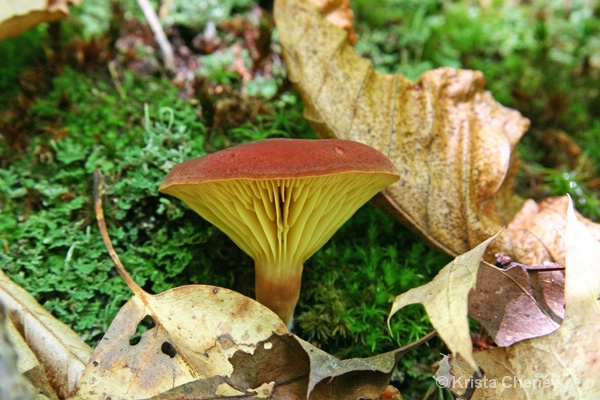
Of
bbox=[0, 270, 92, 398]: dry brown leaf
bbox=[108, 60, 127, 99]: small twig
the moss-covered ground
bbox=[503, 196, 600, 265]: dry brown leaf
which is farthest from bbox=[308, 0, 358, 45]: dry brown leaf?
bbox=[0, 270, 92, 398]: dry brown leaf

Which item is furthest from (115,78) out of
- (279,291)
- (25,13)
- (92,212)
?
(279,291)

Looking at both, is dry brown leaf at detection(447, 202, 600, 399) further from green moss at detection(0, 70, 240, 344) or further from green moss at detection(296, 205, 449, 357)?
green moss at detection(0, 70, 240, 344)

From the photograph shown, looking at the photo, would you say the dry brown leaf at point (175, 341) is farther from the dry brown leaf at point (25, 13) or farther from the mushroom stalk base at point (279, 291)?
the dry brown leaf at point (25, 13)

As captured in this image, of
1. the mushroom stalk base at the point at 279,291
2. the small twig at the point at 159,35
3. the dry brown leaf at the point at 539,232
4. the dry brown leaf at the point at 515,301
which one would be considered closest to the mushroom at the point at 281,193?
the mushroom stalk base at the point at 279,291

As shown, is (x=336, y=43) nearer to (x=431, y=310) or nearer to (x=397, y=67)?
(x=397, y=67)

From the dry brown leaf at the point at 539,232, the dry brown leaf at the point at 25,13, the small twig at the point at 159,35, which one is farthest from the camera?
the small twig at the point at 159,35

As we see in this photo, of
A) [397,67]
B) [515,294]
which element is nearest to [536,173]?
[397,67]
